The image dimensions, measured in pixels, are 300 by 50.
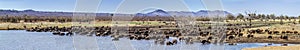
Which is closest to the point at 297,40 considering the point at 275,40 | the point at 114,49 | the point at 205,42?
the point at 275,40

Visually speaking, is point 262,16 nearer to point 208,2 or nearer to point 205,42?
point 205,42

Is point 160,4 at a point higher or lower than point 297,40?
higher

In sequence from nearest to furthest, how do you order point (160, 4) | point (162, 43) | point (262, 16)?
point (160, 4) < point (162, 43) < point (262, 16)

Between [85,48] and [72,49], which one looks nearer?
[85,48]

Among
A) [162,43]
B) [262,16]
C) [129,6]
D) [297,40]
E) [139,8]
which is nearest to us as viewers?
[129,6]

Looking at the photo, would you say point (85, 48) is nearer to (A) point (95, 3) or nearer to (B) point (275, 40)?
(A) point (95, 3)

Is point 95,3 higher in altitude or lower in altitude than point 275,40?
higher

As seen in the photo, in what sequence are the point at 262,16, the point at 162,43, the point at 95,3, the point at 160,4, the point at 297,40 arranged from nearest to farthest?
the point at 95,3 → the point at 160,4 → the point at 162,43 → the point at 297,40 → the point at 262,16

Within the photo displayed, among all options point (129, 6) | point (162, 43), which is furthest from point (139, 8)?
point (162, 43)

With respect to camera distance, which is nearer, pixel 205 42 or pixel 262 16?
pixel 205 42

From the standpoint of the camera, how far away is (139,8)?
70.8 ft

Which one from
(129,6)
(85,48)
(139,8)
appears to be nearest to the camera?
(129,6)

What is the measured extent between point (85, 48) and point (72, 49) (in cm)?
280

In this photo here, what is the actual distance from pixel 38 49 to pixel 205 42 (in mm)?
14937
